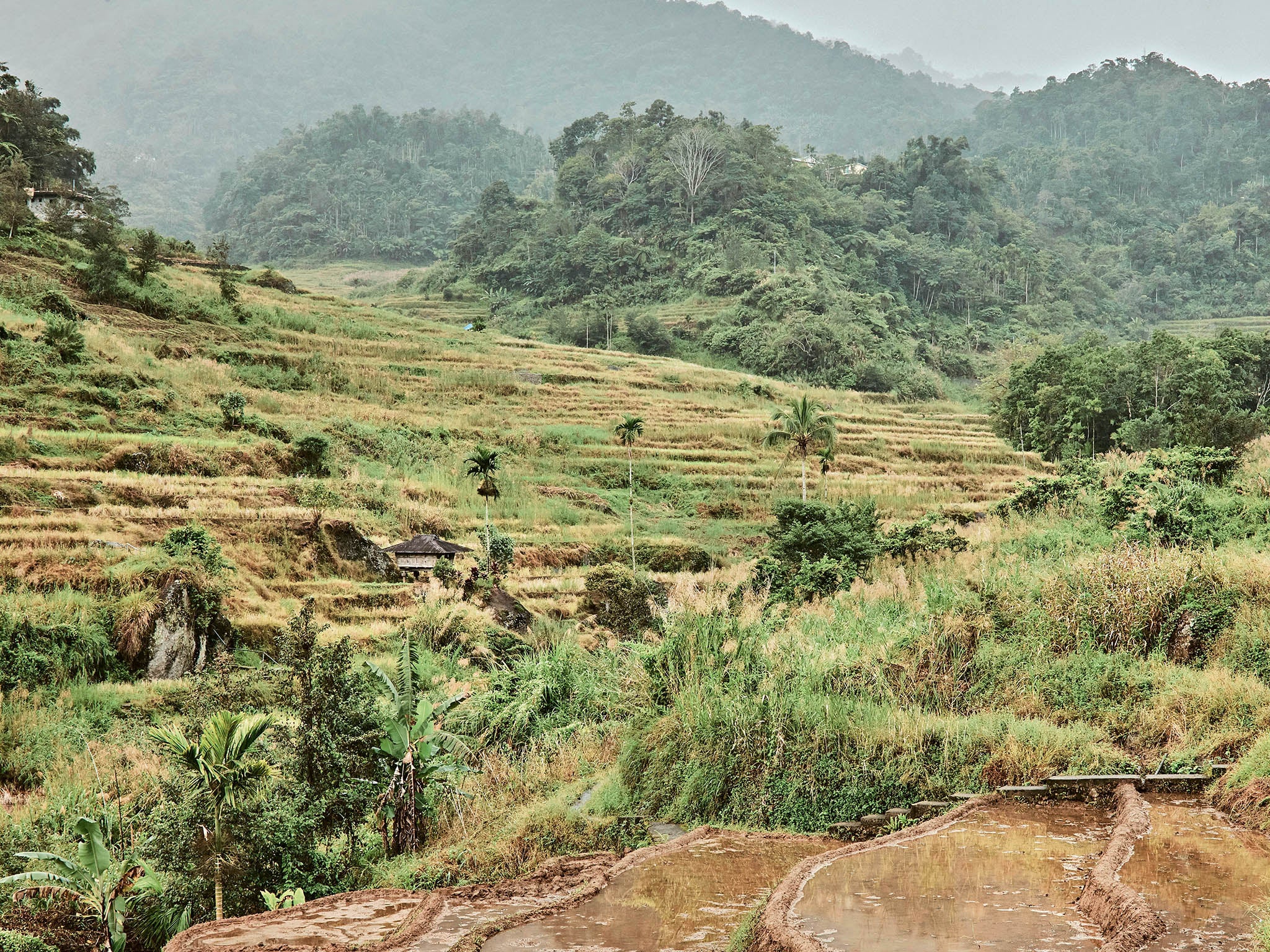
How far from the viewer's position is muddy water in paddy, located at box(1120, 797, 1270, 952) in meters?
4.53

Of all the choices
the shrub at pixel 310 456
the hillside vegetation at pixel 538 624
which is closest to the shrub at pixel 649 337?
the hillside vegetation at pixel 538 624

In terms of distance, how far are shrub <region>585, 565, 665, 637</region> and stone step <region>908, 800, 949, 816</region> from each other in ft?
30.8

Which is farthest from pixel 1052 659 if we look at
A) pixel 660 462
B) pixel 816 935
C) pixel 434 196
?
pixel 434 196

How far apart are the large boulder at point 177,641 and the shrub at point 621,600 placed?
6.48m

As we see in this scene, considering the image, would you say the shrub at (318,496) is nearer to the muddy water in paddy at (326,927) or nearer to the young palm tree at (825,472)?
the young palm tree at (825,472)

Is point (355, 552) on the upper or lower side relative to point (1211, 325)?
lower

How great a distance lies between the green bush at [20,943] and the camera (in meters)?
6.26

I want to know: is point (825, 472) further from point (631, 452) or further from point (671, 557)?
point (671, 557)

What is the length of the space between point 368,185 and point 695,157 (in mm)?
44573

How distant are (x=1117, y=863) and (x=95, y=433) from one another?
2292cm

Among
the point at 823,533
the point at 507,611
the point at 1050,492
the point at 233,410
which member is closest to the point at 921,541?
the point at 823,533

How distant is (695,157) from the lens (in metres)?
81.4

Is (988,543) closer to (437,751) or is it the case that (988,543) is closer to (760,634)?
(760,634)

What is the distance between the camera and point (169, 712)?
43.0 feet
